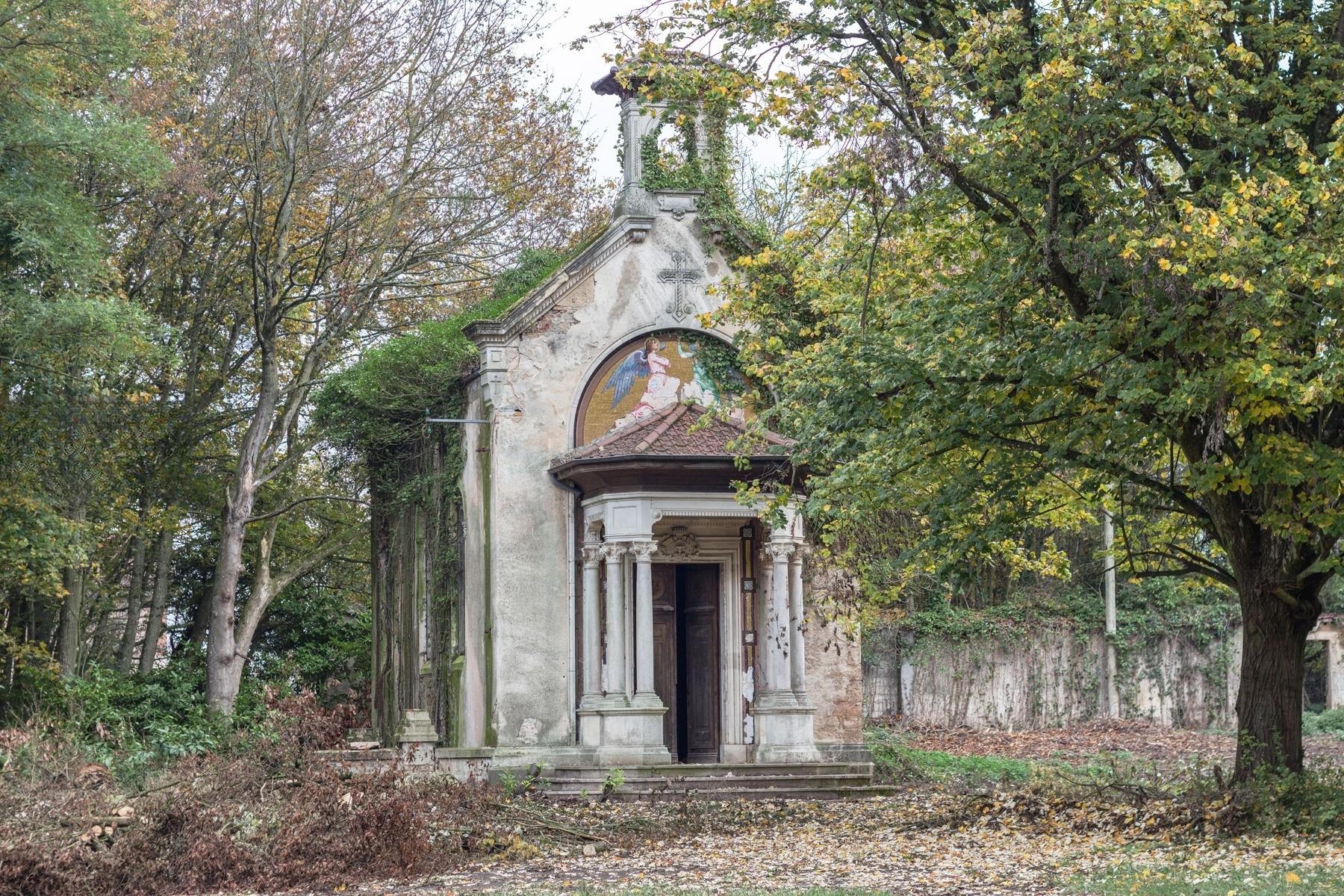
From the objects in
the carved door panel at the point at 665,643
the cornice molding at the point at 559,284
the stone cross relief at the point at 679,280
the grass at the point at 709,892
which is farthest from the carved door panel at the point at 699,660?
the grass at the point at 709,892

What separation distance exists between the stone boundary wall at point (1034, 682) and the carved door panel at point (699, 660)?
11387 millimetres

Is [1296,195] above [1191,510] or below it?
above

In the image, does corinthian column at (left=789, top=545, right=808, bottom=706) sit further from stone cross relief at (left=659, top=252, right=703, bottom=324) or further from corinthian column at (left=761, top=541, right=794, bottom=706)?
stone cross relief at (left=659, top=252, right=703, bottom=324)

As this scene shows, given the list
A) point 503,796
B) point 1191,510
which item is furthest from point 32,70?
point 1191,510

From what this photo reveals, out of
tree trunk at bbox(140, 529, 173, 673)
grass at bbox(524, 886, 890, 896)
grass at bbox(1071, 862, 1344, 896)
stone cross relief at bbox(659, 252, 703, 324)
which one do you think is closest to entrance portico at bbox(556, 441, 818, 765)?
stone cross relief at bbox(659, 252, 703, 324)

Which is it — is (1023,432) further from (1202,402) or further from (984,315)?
(1202,402)

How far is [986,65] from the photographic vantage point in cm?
1229

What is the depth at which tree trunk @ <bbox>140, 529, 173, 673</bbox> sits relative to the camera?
28.3m

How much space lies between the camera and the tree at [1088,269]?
11.5m

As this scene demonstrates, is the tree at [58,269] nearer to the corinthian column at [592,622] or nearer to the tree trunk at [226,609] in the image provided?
the tree trunk at [226,609]

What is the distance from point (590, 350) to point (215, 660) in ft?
29.5

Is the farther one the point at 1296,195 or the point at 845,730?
the point at 845,730

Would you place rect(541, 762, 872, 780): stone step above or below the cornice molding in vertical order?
below

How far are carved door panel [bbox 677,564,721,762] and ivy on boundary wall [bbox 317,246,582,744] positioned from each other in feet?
10.5
